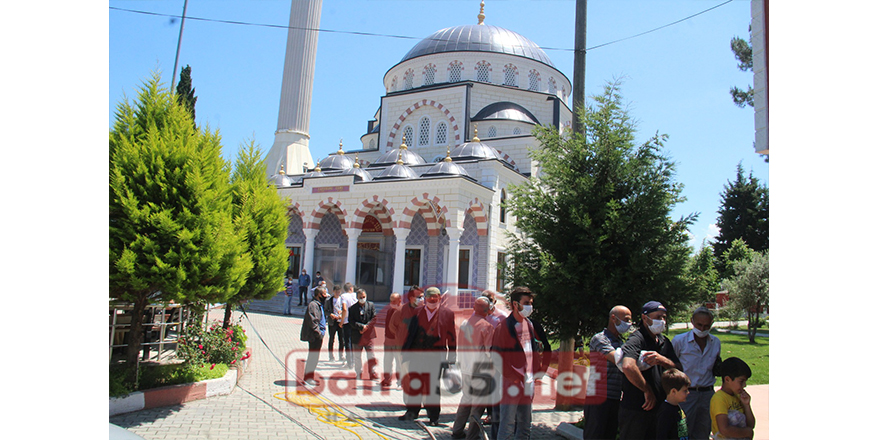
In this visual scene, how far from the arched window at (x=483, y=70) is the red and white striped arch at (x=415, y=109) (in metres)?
2.87

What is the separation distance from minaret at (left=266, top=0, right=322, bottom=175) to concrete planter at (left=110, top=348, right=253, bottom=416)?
1644 centimetres

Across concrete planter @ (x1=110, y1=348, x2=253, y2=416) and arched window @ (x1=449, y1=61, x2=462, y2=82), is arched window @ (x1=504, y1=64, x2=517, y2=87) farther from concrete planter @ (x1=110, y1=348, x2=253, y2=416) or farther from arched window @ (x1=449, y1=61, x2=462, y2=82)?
concrete planter @ (x1=110, y1=348, x2=253, y2=416)

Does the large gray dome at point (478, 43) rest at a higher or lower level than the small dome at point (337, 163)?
higher

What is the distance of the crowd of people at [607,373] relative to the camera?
3.29 meters

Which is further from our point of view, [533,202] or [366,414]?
[533,202]

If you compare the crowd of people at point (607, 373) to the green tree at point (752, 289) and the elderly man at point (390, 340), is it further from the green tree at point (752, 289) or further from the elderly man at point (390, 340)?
the green tree at point (752, 289)

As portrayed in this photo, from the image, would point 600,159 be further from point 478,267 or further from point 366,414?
point 478,267

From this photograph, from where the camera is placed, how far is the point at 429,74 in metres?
24.8

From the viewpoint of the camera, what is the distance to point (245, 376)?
22.5 feet

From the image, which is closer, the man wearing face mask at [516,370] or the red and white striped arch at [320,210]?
the man wearing face mask at [516,370]

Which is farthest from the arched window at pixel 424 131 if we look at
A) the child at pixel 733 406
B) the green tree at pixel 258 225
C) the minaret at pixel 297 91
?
the child at pixel 733 406
